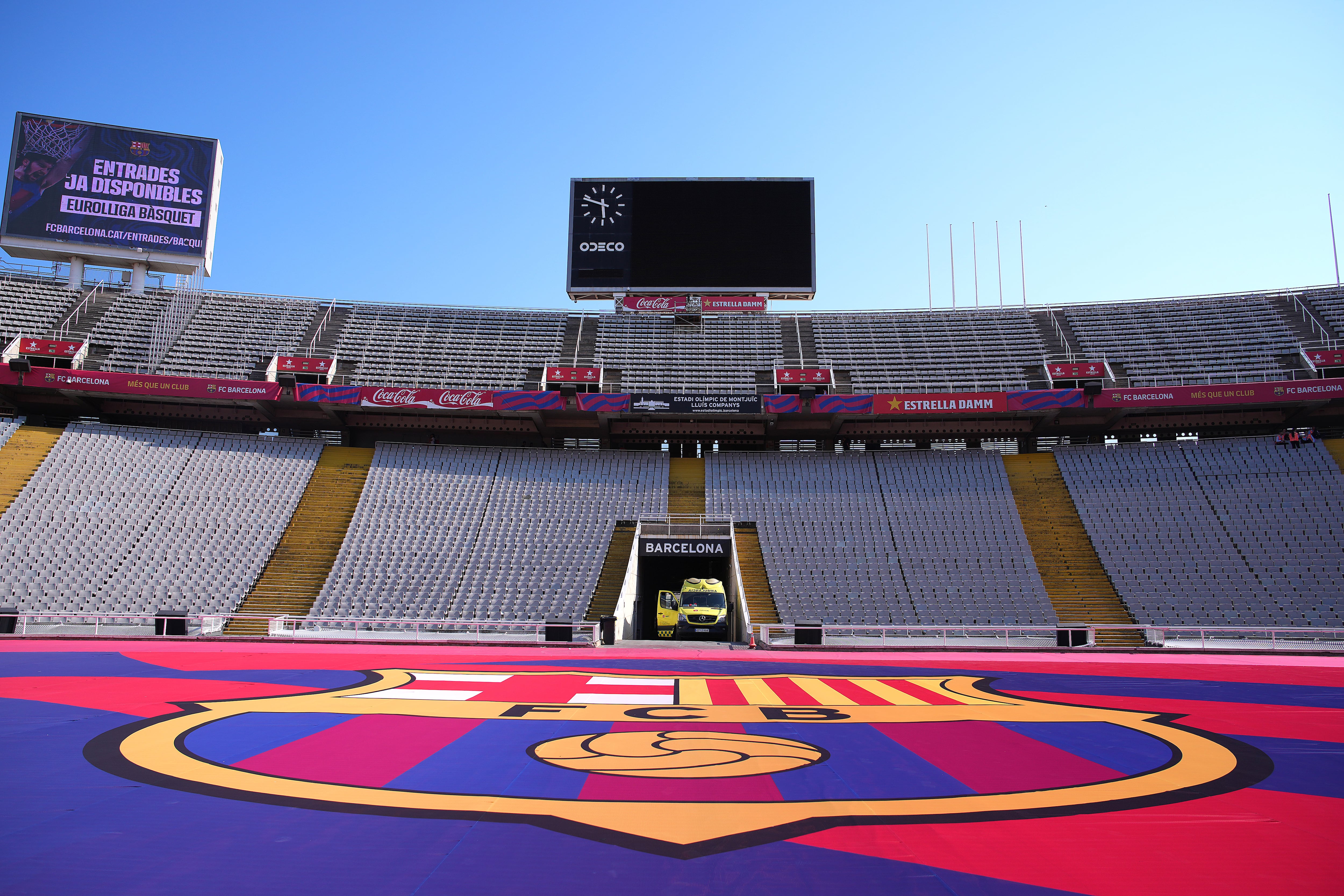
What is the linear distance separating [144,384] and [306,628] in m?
17.2

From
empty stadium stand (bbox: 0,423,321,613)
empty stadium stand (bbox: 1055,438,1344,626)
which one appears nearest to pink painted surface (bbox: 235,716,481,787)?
empty stadium stand (bbox: 0,423,321,613)

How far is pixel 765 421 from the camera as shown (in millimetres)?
37438

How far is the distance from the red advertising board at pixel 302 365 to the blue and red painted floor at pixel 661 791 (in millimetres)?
25695

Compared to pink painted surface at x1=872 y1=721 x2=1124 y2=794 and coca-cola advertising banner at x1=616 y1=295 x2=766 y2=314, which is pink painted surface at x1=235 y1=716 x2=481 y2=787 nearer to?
pink painted surface at x1=872 y1=721 x2=1124 y2=794

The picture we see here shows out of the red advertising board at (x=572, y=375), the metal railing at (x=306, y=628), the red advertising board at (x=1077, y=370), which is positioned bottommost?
the metal railing at (x=306, y=628)

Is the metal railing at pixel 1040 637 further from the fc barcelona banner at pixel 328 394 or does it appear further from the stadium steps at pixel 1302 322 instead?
the fc barcelona banner at pixel 328 394

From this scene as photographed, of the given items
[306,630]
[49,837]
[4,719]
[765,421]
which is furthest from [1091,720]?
[765,421]

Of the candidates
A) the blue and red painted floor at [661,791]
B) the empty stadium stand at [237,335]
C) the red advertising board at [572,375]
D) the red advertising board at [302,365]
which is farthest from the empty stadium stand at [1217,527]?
the empty stadium stand at [237,335]

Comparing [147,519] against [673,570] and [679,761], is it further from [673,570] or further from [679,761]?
[679,761]

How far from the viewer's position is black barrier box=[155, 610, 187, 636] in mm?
23734

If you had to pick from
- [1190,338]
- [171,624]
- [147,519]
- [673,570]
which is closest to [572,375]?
[673,570]

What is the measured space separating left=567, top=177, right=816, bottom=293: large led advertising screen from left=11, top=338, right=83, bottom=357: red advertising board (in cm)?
2405

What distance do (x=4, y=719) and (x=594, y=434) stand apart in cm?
3023

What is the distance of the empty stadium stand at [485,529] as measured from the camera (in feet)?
89.9
